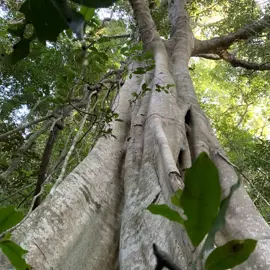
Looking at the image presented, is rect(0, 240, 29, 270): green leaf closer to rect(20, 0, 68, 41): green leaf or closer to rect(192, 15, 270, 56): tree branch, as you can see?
rect(20, 0, 68, 41): green leaf

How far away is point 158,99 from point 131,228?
1.38 meters

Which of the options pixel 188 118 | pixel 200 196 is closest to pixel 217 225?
pixel 200 196

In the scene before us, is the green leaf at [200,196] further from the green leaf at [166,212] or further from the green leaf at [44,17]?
the green leaf at [44,17]

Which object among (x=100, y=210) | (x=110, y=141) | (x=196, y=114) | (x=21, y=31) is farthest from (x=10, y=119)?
(x=21, y=31)

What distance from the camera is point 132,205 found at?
69.8 inches

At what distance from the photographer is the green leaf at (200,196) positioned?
0.39 metres

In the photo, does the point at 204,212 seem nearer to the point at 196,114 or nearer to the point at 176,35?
the point at 196,114

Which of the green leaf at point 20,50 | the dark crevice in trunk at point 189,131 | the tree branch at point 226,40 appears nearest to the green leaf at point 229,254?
the green leaf at point 20,50

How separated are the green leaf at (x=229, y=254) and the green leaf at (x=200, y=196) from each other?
0.08 feet

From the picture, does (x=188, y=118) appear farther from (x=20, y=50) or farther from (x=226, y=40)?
(x=226, y=40)

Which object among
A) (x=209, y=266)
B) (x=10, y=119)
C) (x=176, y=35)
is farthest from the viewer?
(x=176, y=35)

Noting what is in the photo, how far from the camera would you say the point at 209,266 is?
1.29 ft

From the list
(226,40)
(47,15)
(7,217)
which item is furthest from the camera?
(226,40)

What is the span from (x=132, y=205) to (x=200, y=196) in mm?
1410
